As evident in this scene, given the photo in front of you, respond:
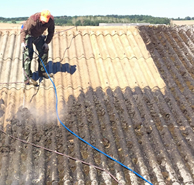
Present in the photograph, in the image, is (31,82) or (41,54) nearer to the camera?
(31,82)

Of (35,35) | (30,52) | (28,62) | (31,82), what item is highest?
(35,35)

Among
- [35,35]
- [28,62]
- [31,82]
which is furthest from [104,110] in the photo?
[35,35]

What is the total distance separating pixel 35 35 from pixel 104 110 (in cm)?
220

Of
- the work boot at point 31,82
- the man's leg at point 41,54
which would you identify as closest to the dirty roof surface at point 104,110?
the work boot at point 31,82

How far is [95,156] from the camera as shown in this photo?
3.11 metres

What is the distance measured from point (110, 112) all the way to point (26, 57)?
7.24 feet

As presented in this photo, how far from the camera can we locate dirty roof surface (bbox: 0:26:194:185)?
293 centimetres

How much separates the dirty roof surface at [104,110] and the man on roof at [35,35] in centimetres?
28

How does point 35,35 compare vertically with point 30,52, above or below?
above

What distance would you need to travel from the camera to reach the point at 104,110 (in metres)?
3.89

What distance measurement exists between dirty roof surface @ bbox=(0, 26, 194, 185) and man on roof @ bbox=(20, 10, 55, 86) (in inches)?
10.9

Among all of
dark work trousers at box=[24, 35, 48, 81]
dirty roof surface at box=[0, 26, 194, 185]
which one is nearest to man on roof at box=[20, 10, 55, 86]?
dark work trousers at box=[24, 35, 48, 81]

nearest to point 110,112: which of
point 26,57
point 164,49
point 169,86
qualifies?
point 169,86

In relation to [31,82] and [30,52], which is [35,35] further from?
[31,82]
